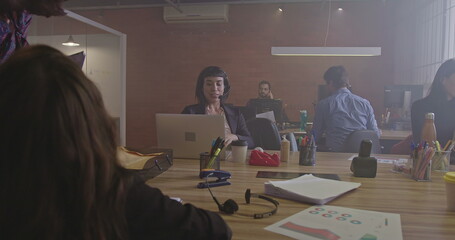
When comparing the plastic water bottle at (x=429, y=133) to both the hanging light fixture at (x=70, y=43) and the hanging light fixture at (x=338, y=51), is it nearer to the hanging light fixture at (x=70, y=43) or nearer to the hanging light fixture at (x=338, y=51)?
the hanging light fixture at (x=338, y=51)

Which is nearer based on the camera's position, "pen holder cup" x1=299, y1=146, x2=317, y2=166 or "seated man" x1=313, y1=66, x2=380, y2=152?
"pen holder cup" x1=299, y1=146, x2=317, y2=166

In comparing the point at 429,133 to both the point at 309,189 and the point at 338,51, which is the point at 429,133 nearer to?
the point at 309,189

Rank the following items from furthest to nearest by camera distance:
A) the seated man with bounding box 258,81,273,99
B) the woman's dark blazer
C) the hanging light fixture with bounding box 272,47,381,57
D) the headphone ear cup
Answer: the seated man with bounding box 258,81,273,99 → the hanging light fixture with bounding box 272,47,381,57 → the woman's dark blazer → the headphone ear cup

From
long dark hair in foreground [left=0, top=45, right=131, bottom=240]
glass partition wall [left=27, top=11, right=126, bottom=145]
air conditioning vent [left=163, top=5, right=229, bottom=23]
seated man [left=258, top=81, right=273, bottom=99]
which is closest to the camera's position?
long dark hair in foreground [left=0, top=45, right=131, bottom=240]

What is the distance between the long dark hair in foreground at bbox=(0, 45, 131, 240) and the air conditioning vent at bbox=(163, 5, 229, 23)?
605 cm

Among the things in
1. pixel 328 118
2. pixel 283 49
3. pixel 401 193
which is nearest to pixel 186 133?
pixel 401 193

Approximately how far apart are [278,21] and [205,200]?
225 inches

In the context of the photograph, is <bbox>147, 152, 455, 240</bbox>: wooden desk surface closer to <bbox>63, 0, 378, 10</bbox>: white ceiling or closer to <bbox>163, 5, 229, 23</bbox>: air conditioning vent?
<bbox>163, 5, 229, 23</bbox>: air conditioning vent

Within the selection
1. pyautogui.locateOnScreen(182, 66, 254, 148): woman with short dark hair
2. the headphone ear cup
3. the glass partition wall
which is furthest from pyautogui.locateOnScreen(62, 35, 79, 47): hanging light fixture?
the headphone ear cup

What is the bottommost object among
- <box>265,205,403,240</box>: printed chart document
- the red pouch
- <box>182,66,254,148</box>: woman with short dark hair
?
<box>265,205,403,240</box>: printed chart document

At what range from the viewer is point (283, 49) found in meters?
4.89

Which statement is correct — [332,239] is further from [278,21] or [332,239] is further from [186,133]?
[278,21]

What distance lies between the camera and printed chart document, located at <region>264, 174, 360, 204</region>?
130 centimetres

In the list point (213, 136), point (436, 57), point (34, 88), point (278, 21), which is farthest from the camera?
point (278, 21)
